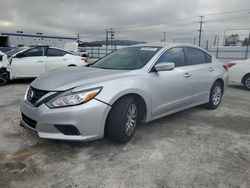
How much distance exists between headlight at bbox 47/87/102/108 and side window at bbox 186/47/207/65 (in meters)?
2.35

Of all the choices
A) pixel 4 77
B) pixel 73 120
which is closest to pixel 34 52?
pixel 4 77

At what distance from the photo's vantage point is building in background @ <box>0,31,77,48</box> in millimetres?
29672

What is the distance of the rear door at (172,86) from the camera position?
357 centimetres

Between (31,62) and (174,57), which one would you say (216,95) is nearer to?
(174,57)

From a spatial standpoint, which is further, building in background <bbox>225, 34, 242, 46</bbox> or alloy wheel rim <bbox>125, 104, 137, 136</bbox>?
building in background <bbox>225, 34, 242, 46</bbox>

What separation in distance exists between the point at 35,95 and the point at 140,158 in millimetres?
1593

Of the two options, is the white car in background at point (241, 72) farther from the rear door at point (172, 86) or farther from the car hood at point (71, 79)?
the car hood at point (71, 79)

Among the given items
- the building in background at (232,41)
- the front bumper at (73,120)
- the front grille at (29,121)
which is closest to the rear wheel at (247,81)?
the front bumper at (73,120)

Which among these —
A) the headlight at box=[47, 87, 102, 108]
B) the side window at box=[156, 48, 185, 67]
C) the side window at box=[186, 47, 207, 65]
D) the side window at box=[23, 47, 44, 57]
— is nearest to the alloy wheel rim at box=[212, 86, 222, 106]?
the side window at box=[186, 47, 207, 65]

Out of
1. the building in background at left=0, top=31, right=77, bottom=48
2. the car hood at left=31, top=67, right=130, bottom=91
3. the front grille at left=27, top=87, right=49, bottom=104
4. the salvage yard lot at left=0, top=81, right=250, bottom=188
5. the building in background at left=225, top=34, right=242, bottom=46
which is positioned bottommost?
the salvage yard lot at left=0, top=81, right=250, bottom=188

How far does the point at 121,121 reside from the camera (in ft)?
Result: 9.86

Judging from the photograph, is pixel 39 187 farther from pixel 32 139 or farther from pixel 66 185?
pixel 32 139

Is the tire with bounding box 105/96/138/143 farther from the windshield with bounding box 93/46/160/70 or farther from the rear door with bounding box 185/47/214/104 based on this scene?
the rear door with bounding box 185/47/214/104

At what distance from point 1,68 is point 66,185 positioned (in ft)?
21.8
